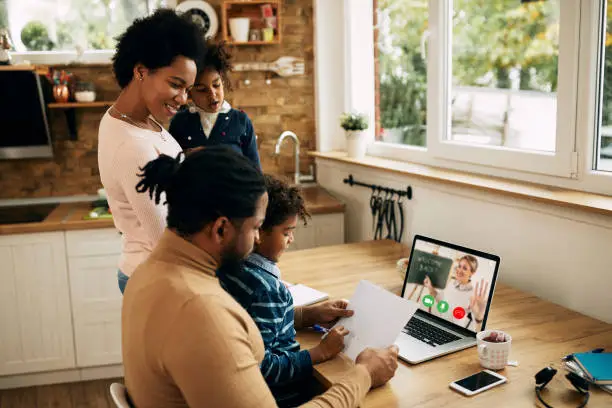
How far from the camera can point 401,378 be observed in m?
1.41

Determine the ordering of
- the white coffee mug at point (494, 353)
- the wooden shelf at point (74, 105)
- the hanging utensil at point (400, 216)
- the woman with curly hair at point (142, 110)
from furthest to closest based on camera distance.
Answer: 1. the wooden shelf at point (74, 105)
2. the hanging utensil at point (400, 216)
3. the woman with curly hair at point (142, 110)
4. the white coffee mug at point (494, 353)

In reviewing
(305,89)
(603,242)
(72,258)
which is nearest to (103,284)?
(72,258)

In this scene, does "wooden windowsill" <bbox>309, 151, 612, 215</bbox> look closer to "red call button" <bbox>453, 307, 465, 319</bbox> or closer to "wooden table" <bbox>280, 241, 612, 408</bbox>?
"wooden table" <bbox>280, 241, 612, 408</bbox>

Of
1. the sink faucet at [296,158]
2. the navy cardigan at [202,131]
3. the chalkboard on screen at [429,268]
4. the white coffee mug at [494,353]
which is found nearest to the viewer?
the white coffee mug at [494,353]

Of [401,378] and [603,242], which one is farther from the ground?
[603,242]

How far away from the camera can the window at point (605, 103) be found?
1818mm

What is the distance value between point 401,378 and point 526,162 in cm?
106

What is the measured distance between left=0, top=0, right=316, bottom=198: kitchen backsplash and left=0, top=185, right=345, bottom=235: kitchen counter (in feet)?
0.63

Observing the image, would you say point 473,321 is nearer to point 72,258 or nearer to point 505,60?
point 505,60

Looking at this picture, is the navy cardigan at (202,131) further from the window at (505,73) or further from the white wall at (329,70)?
the white wall at (329,70)

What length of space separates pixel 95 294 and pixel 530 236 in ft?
6.91

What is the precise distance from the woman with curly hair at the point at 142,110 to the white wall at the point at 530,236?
3.74ft

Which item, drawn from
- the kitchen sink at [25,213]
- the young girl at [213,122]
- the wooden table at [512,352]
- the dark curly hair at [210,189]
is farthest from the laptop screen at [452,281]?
the kitchen sink at [25,213]

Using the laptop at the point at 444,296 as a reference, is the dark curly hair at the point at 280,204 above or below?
above
